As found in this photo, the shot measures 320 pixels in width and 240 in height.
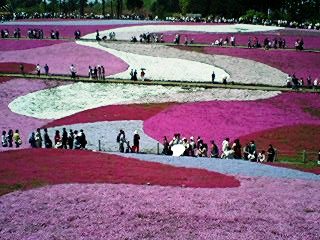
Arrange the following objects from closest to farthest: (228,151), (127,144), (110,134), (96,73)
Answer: (228,151), (127,144), (110,134), (96,73)

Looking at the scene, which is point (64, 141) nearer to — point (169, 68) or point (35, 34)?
point (169, 68)

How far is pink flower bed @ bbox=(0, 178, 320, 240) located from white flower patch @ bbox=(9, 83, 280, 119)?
24.6 metres

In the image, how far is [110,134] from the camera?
38031mm

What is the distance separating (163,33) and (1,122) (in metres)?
39.5

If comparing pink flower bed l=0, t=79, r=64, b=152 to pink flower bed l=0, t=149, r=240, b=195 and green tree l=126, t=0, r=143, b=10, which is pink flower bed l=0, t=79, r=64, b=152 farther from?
green tree l=126, t=0, r=143, b=10

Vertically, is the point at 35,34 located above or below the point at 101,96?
above

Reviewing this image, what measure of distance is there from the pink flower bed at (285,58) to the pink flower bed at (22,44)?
20098 millimetres

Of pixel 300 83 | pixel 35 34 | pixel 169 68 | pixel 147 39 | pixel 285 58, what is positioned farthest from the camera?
pixel 35 34

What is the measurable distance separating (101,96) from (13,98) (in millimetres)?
7602

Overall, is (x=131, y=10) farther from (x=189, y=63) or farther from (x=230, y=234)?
(x=230, y=234)

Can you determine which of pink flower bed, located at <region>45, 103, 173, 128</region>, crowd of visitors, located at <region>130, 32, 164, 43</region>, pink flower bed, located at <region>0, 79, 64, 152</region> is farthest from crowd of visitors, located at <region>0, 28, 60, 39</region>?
pink flower bed, located at <region>45, 103, 173, 128</region>

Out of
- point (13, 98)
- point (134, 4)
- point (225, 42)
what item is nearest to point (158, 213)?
point (13, 98)

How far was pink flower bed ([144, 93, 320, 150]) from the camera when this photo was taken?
37844mm

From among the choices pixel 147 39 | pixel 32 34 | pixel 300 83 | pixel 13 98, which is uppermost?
pixel 32 34
